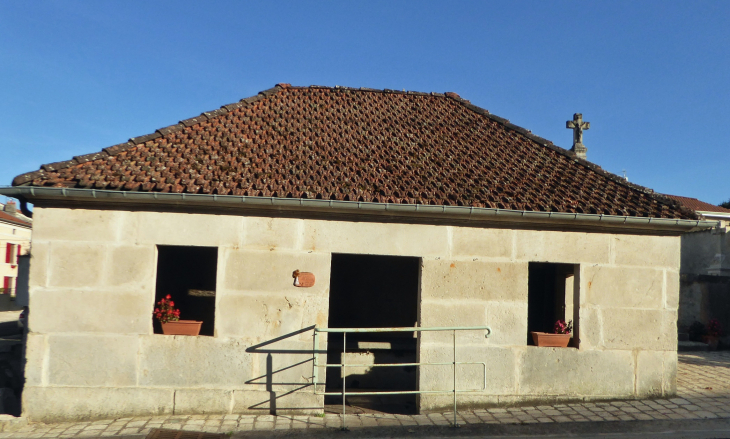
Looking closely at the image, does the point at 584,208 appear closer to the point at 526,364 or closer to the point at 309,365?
the point at 526,364

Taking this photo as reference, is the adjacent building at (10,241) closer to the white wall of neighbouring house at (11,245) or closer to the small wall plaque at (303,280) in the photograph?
the white wall of neighbouring house at (11,245)

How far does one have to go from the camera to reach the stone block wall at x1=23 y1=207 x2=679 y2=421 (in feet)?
22.5

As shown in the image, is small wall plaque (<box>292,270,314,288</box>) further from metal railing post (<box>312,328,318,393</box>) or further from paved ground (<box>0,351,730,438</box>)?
paved ground (<box>0,351,730,438</box>)

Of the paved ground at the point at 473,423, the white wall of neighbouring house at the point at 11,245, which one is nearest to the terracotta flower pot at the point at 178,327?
the paved ground at the point at 473,423

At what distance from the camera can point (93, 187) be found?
A: 22.5 feet

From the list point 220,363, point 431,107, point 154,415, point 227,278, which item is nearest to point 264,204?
point 227,278

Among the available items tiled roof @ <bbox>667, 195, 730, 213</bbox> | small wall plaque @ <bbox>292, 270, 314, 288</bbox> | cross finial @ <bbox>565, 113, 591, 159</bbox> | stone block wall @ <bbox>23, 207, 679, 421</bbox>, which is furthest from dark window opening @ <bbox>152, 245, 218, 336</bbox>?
tiled roof @ <bbox>667, 195, 730, 213</bbox>

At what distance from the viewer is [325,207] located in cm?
702

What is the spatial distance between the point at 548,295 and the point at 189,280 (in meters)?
6.93

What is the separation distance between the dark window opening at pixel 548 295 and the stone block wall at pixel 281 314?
6.17 feet

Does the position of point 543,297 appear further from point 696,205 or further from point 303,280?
point 696,205

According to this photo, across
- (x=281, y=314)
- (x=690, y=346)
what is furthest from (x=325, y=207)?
(x=690, y=346)

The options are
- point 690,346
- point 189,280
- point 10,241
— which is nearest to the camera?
point 189,280

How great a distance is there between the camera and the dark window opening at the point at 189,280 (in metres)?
9.89
